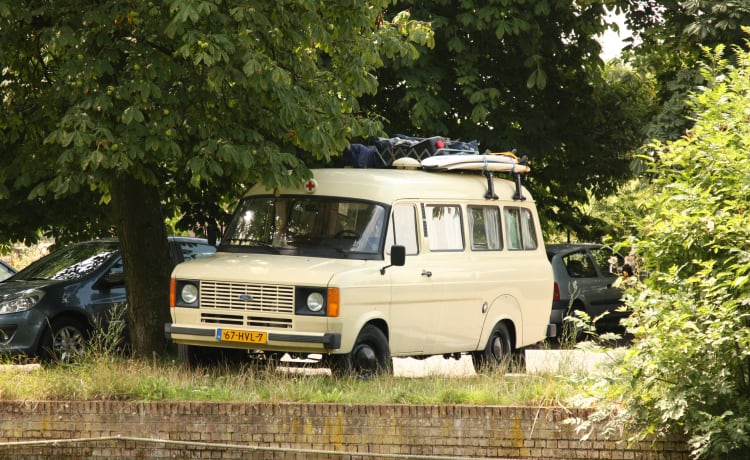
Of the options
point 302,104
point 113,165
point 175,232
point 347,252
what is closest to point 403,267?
point 347,252

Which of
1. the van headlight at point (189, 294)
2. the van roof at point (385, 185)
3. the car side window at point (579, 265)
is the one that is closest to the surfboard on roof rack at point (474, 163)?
the van roof at point (385, 185)

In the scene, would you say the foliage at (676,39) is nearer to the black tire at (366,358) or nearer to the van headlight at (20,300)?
the black tire at (366,358)

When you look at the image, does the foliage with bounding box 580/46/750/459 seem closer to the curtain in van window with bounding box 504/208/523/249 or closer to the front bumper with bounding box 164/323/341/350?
the front bumper with bounding box 164/323/341/350

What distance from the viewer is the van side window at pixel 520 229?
631 inches

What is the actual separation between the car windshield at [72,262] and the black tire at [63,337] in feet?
2.18

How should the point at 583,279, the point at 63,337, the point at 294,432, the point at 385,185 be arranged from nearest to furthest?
the point at 294,432 → the point at 385,185 → the point at 63,337 → the point at 583,279

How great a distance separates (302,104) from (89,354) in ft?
12.1

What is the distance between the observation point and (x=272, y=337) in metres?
12.2

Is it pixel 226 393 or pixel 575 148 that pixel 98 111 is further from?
pixel 575 148

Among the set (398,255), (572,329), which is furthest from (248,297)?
(572,329)

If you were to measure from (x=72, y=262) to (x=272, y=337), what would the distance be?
18.5 ft

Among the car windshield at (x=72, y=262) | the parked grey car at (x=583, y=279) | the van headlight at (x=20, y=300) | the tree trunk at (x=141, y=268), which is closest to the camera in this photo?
the tree trunk at (x=141, y=268)

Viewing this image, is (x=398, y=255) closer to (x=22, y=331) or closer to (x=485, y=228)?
(x=485, y=228)

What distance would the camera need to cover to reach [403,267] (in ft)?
43.6
